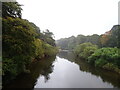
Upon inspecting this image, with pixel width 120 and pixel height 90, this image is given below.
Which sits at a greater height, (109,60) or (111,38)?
(111,38)

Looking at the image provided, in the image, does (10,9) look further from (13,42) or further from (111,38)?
(111,38)

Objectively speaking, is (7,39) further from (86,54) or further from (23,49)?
(86,54)

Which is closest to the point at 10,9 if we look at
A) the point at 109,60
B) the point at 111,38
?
the point at 109,60

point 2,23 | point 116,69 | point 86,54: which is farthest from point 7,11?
point 86,54

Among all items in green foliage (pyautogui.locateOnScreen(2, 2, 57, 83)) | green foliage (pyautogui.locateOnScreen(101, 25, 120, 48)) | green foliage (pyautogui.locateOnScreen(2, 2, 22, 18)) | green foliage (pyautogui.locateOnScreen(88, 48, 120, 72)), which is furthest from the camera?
green foliage (pyautogui.locateOnScreen(101, 25, 120, 48))

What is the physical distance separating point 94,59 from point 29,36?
707 inches

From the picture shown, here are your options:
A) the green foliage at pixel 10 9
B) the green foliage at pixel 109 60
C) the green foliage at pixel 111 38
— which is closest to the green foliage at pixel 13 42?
the green foliage at pixel 10 9

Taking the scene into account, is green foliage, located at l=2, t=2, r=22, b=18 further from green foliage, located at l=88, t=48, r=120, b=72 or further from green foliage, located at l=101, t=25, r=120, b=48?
green foliage, located at l=101, t=25, r=120, b=48

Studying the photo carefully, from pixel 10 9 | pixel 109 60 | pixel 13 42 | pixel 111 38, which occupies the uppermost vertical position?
pixel 10 9

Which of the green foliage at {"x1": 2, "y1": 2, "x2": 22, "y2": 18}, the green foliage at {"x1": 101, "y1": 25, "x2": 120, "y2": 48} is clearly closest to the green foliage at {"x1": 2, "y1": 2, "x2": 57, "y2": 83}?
the green foliage at {"x1": 2, "y1": 2, "x2": 22, "y2": 18}

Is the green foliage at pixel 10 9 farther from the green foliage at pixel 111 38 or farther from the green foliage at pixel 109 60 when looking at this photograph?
the green foliage at pixel 111 38

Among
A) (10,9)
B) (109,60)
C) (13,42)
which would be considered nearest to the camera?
(13,42)

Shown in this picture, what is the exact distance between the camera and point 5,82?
15000 mm

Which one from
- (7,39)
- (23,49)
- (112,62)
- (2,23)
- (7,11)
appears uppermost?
(7,11)
